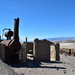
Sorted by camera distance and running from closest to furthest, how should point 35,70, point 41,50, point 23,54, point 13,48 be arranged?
point 35,70
point 13,48
point 23,54
point 41,50

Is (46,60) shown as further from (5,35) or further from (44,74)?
(44,74)

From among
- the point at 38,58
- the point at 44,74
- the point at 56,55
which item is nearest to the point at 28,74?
the point at 44,74

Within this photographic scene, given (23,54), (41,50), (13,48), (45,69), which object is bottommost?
(45,69)

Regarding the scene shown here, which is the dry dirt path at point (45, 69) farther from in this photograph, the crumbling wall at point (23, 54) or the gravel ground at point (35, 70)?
the crumbling wall at point (23, 54)

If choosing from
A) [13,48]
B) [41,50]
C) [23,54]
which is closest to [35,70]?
[13,48]

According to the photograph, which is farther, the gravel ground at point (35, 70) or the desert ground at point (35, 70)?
the desert ground at point (35, 70)

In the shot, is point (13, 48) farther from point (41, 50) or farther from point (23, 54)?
point (41, 50)

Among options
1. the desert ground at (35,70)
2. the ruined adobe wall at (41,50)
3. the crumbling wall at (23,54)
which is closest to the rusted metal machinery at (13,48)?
the crumbling wall at (23,54)

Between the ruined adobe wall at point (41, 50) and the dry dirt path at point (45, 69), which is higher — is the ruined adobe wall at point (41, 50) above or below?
above

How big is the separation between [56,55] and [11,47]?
7891 millimetres

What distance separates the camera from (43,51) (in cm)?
2364

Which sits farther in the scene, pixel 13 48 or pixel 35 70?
pixel 13 48

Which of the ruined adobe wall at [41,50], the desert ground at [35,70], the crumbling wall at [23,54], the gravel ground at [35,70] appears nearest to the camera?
the gravel ground at [35,70]

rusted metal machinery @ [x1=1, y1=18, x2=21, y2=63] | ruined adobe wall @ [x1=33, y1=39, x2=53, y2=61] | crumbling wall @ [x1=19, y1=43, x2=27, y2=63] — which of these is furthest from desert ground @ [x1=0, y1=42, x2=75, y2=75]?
ruined adobe wall @ [x1=33, y1=39, x2=53, y2=61]
